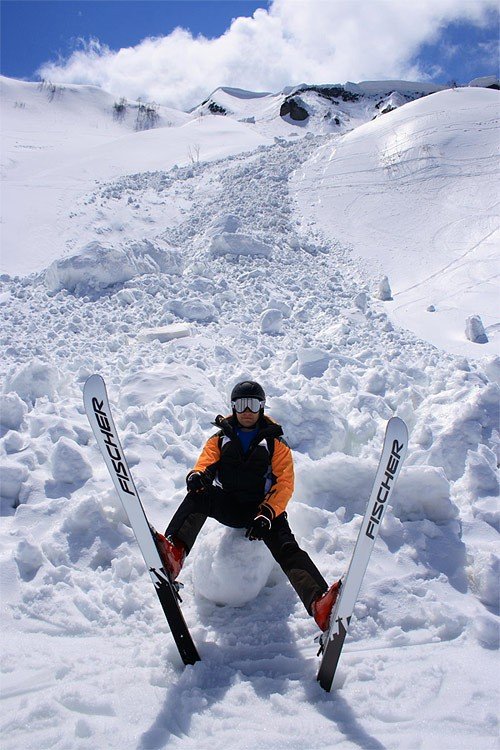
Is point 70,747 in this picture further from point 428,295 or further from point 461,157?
point 461,157

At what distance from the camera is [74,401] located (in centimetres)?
558

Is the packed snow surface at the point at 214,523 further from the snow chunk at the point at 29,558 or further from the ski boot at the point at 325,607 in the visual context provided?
the ski boot at the point at 325,607

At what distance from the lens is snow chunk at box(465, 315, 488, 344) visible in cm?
718

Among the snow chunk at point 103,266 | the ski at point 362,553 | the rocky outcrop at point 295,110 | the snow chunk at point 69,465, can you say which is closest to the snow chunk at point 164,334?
the snow chunk at point 103,266

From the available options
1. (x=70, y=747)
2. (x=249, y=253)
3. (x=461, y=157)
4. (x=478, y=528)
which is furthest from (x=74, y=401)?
(x=461, y=157)

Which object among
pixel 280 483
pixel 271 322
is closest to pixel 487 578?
pixel 280 483

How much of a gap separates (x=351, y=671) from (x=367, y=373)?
386cm

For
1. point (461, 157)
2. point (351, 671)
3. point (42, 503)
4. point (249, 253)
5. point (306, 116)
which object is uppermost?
point (306, 116)

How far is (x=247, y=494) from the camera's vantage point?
362 centimetres

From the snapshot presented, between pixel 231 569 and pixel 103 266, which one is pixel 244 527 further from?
pixel 103 266

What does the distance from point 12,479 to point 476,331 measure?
6344 millimetres

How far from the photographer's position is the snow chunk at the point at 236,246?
10156mm

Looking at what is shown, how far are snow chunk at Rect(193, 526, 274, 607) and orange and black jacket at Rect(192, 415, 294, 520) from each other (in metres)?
0.35

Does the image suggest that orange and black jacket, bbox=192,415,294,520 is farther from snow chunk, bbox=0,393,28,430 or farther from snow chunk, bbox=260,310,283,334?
snow chunk, bbox=260,310,283,334
